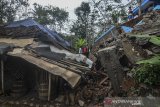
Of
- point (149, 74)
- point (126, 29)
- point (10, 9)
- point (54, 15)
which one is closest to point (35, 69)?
point (149, 74)

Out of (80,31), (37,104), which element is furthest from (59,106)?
(80,31)

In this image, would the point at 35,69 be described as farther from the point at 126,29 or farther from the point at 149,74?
the point at 126,29

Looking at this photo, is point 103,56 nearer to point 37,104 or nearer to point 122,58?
point 122,58

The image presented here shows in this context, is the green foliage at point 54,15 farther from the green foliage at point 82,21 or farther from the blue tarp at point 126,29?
the blue tarp at point 126,29

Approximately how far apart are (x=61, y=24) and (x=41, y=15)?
2942mm

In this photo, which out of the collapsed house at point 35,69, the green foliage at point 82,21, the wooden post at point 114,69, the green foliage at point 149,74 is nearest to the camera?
the green foliage at point 149,74

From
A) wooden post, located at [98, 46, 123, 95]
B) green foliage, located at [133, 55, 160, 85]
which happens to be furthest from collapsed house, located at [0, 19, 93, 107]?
green foliage, located at [133, 55, 160, 85]

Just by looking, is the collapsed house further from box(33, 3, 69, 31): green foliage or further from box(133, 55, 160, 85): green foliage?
box(33, 3, 69, 31): green foliage

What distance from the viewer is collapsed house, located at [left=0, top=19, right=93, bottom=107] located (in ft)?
27.4

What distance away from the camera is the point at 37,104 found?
27.6 ft

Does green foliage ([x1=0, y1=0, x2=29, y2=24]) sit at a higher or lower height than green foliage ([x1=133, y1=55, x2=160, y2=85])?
higher

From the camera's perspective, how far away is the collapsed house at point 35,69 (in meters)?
8.36

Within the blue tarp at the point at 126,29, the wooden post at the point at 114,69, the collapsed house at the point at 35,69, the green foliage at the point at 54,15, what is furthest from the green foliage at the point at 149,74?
the green foliage at the point at 54,15

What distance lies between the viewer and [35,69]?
9.42m
